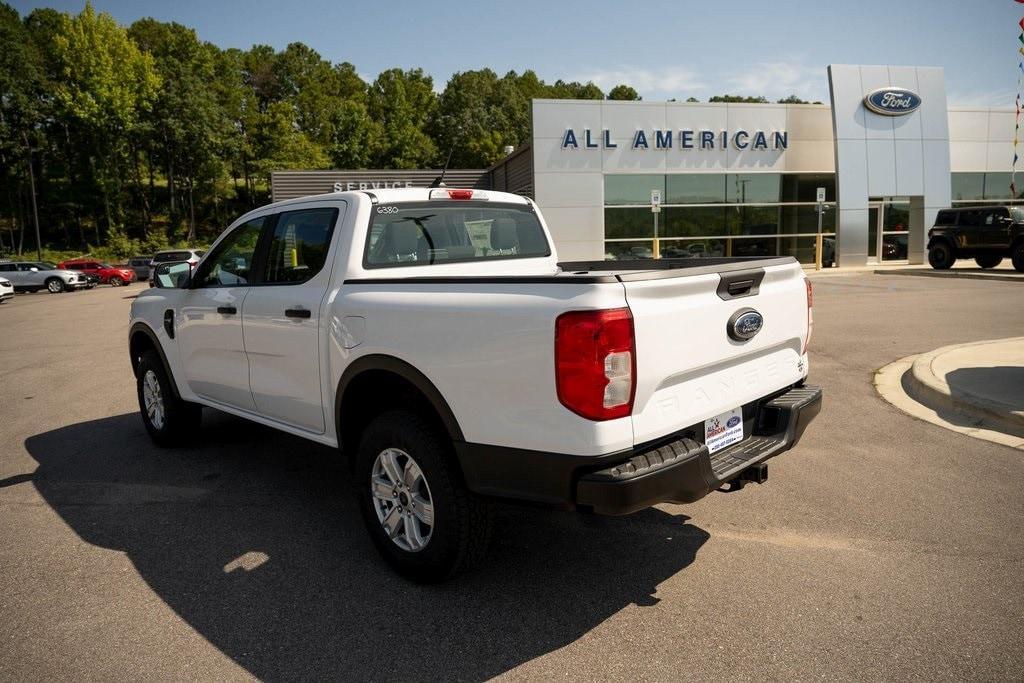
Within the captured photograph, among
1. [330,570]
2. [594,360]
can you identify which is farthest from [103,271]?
[594,360]

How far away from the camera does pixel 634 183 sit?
25.0 meters

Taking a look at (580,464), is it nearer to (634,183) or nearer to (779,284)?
(779,284)

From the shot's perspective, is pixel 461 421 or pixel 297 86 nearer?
pixel 461 421

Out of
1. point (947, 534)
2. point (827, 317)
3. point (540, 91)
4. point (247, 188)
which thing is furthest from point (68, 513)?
point (540, 91)

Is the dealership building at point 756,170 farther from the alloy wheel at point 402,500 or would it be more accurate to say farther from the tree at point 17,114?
the tree at point 17,114

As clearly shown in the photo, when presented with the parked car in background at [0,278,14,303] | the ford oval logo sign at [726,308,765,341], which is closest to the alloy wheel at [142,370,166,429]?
the ford oval logo sign at [726,308,765,341]

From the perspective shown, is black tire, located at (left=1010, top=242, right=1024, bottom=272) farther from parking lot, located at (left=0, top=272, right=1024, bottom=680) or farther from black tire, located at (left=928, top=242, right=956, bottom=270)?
parking lot, located at (left=0, top=272, right=1024, bottom=680)

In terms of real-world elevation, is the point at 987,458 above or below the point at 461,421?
below

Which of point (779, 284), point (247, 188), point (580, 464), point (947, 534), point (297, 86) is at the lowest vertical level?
point (947, 534)

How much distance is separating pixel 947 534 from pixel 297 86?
97.0 m

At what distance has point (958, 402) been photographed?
19.7 feet

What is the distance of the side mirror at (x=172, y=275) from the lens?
519cm

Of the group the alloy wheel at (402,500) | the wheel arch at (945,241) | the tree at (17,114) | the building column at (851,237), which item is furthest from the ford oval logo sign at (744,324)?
the tree at (17,114)

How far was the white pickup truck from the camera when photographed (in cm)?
258
